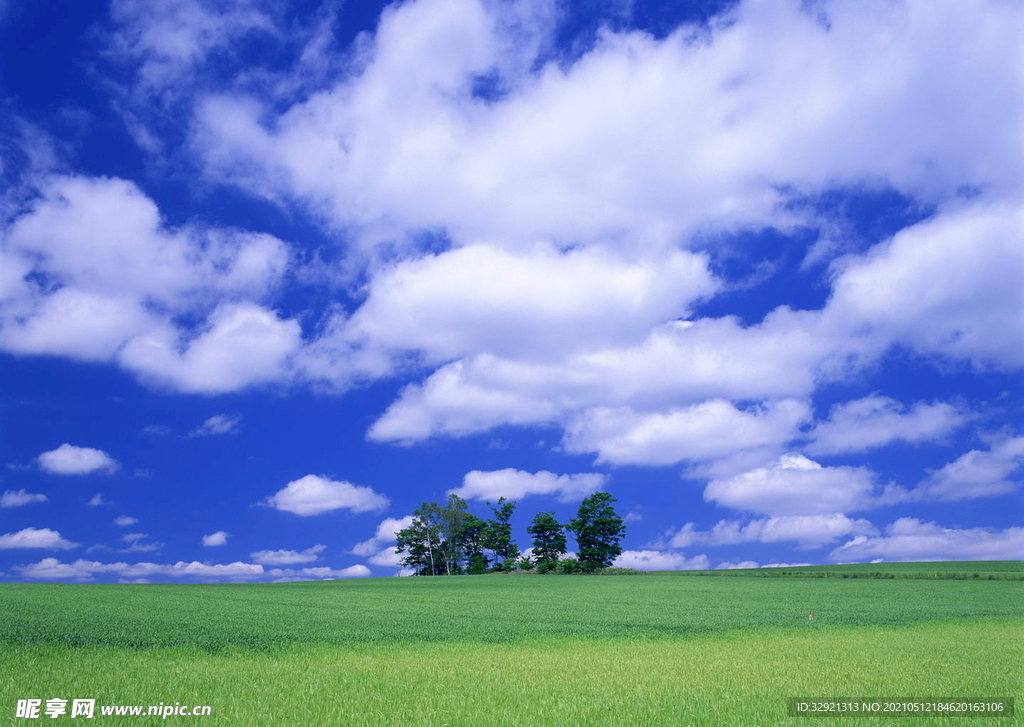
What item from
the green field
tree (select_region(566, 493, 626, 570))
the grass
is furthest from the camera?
tree (select_region(566, 493, 626, 570))

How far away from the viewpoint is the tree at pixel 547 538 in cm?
9988

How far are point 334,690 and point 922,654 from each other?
49.2ft

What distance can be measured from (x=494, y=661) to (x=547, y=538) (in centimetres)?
8733

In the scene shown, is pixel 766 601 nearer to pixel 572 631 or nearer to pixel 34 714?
pixel 572 631

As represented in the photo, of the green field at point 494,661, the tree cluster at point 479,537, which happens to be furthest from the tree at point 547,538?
the green field at point 494,661

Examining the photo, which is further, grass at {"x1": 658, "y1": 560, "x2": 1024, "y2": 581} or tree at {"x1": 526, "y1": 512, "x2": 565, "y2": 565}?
tree at {"x1": 526, "y1": 512, "x2": 565, "y2": 565}

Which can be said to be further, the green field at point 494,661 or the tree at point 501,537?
the tree at point 501,537

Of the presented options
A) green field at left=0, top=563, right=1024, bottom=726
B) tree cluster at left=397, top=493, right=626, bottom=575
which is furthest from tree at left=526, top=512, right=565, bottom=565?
green field at left=0, top=563, right=1024, bottom=726

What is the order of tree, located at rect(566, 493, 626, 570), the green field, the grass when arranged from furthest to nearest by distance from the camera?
tree, located at rect(566, 493, 626, 570)
the grass
the green field

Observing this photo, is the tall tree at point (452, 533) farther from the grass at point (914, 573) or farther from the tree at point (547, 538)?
the grass at point (914, 573)

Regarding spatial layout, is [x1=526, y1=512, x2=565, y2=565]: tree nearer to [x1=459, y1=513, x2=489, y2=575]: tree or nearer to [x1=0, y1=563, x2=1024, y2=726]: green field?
[x1=459, y1=513, x2=489, y2=575]: tree

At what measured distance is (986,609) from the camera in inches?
1372

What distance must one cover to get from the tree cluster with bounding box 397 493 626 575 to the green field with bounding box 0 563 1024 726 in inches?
2603

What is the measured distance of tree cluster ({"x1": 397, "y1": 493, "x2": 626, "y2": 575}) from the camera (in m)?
97.9
